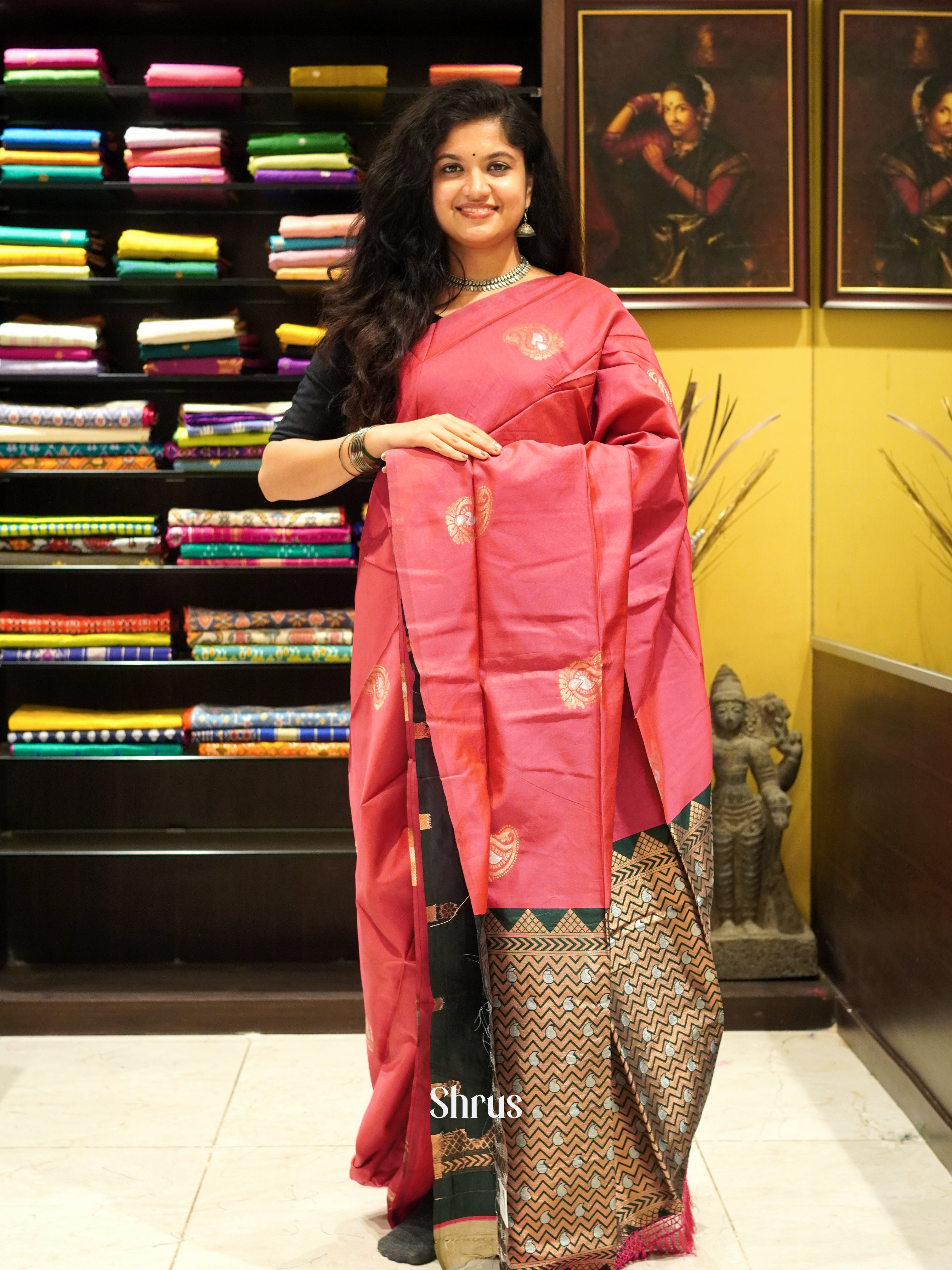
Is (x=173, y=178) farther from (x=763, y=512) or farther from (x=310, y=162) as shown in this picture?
(x=763, y=512)

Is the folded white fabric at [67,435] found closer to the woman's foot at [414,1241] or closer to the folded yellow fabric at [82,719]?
the folded yellow fabric at [82,719]

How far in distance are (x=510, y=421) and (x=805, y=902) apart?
5.96 ft

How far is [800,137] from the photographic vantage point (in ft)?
9.52

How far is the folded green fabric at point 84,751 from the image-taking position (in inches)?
112

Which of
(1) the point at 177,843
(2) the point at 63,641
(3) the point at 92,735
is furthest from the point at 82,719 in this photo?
(1) the point at 177,843

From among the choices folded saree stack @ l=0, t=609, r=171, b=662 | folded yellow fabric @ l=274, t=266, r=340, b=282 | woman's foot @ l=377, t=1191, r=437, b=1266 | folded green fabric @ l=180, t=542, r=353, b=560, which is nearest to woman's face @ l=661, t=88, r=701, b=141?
folded yellow fabric @ l=274, t=266, r=340, b=282

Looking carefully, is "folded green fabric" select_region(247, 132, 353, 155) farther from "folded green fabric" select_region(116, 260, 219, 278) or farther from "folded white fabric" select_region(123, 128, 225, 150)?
"folded green fabric" select_region(116, 260, 219, 278)

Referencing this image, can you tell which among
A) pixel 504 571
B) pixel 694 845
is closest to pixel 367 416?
pixel 504 571

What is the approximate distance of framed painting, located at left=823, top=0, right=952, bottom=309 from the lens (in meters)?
2.50

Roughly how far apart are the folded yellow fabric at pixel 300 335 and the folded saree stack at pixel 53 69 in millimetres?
656

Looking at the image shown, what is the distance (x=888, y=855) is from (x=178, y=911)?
5.72 feet

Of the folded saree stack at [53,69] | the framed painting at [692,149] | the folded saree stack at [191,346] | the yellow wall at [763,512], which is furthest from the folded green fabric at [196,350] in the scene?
the yellow wall at [763,512]

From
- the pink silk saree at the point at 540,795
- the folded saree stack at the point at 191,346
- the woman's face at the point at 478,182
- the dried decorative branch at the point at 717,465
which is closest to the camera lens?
the pink silk saree at the point at 540,795

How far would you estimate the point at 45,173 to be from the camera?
279 centimetres
